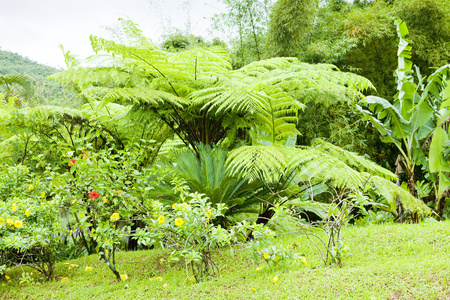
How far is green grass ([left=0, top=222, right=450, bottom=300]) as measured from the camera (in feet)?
4.62

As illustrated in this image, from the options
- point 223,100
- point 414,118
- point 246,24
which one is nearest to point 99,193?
point 223,100

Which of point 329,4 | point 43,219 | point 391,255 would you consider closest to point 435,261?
point 391,255

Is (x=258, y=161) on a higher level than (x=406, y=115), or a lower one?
lower

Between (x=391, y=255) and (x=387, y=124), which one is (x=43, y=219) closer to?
(x=391, y=255)

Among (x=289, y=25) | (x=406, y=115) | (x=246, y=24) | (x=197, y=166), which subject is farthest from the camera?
(x=246, y=24)

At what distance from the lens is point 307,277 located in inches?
63.3

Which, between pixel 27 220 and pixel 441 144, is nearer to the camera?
pixel 27 220

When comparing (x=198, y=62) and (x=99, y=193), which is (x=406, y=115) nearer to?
(x=198, y=62)

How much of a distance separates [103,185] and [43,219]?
84 cm

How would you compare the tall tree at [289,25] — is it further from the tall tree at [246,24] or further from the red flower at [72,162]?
the red flower at [72,162]

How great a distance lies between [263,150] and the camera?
7.27 ft

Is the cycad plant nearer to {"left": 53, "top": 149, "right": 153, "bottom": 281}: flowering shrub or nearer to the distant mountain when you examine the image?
{"left": 53, "top": 149, "right": 153, "bottom": 281}: flowering shrub

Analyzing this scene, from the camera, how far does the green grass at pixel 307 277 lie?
141 cm

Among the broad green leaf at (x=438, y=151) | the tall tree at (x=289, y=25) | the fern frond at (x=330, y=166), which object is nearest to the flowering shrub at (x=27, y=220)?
the fern frond at (x=330, y=166)
